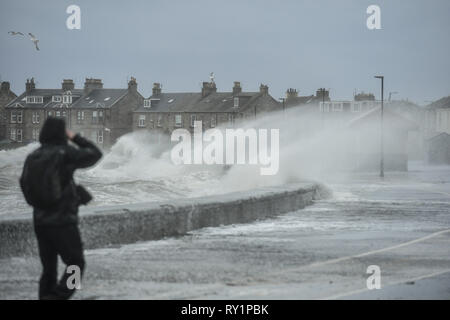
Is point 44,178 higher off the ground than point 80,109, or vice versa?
point 80,109

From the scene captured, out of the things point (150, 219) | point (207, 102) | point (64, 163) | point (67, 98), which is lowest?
point (150, 219)

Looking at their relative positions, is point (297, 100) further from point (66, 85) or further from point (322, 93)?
point (66, 85)

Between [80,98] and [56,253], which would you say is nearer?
[56,253]

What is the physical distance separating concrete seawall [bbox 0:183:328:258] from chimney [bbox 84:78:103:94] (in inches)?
3980

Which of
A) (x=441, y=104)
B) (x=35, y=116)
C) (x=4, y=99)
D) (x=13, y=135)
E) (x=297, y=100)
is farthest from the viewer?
(x=4, y=99)

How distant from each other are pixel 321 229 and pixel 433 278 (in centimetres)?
520

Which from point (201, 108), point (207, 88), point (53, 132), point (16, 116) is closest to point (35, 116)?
point (16, 116)

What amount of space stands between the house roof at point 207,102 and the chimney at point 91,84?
921cm

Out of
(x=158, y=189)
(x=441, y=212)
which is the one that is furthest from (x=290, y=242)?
(x=158, y=189)

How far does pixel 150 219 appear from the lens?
40.3ft

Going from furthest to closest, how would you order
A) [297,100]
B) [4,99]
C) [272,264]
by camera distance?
[4,99]
[297,100]
[272,264]

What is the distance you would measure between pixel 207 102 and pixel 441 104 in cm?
3459

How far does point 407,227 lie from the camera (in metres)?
15.1

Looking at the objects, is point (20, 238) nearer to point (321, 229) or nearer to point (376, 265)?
point (376, 265)
